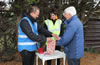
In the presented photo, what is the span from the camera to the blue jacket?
207cm

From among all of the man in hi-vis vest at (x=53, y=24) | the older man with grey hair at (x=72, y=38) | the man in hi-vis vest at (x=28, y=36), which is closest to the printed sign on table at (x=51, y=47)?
the man in hi-vis vest at (x=53, y=24)

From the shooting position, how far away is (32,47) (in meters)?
2.31

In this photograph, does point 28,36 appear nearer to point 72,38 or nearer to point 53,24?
point 72,38

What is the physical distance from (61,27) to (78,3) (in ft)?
5.31

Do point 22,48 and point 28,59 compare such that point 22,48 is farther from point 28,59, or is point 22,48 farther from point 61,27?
point 61,27

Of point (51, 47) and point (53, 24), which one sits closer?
point (51, 47)

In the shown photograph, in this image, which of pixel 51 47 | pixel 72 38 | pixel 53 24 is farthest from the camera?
pixel 53 24

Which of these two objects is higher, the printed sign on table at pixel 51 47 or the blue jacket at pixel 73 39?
the blue jacket at pixel 73 39

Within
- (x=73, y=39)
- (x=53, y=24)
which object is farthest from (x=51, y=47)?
(x=73, y=39)

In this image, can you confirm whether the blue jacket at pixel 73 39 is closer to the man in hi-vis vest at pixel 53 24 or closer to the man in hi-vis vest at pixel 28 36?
the man in hi-vis vest at pixel 28 36

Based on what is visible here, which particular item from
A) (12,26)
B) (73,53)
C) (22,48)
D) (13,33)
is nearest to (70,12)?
(73,53)

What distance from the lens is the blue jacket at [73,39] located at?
→ 6.80 ft

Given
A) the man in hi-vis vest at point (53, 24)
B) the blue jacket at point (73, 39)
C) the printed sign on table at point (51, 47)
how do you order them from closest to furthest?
the blue jacket at point (73, 39), the printed sign on table at point (51, 47), the man in hi-vis vest at point (53, 24)

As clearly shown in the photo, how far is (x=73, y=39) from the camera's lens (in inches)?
85.1
